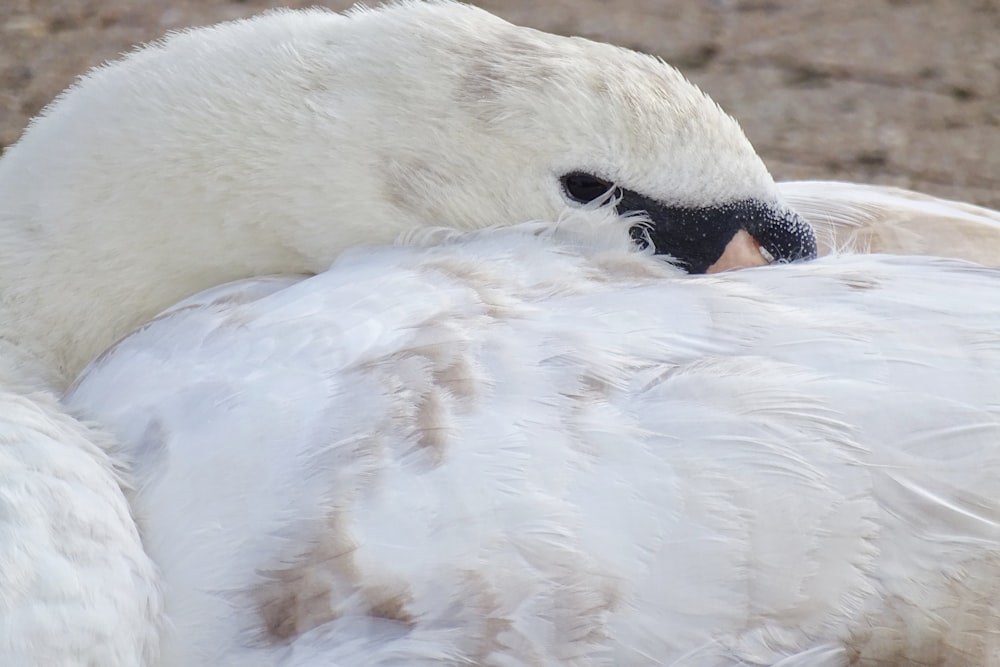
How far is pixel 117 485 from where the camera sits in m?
1.36

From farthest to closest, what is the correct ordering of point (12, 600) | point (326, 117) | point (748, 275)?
point (326, 117) → point (748, 275) → point (12, 600)

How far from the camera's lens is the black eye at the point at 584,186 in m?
1.58

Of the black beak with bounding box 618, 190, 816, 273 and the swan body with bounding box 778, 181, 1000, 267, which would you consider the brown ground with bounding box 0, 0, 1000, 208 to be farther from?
the black beak with bounding box 618, 190, 816, 273

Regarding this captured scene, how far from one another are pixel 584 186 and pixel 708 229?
0.15 m

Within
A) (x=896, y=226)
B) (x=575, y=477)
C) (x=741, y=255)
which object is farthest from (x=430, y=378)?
(x=896, y=226)

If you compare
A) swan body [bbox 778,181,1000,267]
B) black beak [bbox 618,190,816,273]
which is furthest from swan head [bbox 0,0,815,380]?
swan body [bbox 778,181,1000,267]

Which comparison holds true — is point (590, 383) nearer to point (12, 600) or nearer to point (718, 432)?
point (718, 432)

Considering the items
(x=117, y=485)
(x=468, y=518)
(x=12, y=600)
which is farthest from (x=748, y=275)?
(x=12, y=600)

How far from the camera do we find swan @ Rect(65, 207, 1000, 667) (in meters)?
1.24

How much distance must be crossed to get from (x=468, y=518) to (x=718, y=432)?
0.24m

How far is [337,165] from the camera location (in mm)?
1632

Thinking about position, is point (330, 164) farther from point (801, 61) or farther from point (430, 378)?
point (801, 61)

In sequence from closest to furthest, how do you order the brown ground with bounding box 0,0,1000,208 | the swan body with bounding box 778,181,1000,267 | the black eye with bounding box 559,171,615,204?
1. the black eye with bounding box 559,171,615,204
2. the swan body with bounding box 778,181,1000,267
3. the brown ground with bounding box 0,0,1000,208

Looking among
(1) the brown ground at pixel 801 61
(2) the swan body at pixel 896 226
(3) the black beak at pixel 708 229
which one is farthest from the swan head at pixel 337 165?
(1) the brown ground at pixel 801 61
